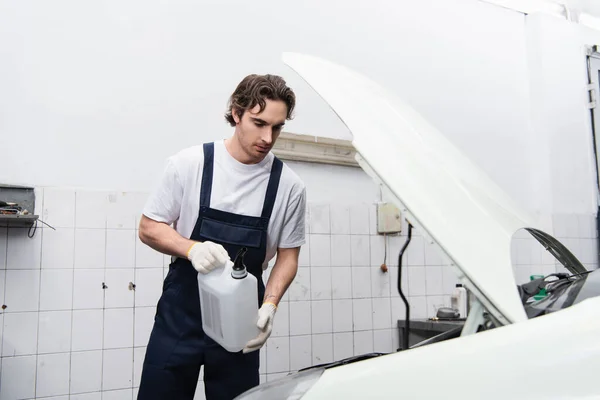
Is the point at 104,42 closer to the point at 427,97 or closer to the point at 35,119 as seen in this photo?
the point at 35,119

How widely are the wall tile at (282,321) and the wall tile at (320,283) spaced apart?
0.60ft

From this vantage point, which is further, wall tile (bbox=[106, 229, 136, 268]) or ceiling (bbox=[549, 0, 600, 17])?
ceiling (bbox=[549, 0, 600, 17])

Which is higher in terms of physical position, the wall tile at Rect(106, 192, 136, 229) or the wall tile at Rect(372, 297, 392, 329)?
the wall tile at Rect(106, 192, 136, 229)

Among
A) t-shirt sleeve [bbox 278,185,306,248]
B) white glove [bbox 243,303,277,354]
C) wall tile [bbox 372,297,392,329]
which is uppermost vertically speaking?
t-shirt sleeve [bbox 278,185,306,248]

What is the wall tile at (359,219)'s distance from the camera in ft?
10.9

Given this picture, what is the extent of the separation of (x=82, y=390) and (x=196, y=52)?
1.78 meters

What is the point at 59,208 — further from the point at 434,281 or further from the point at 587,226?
the point at 587,226

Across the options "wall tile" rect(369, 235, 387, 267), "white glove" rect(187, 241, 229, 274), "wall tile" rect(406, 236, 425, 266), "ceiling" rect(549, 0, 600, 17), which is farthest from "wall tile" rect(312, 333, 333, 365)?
"ceiling" rect(549, 0, 600, 17)

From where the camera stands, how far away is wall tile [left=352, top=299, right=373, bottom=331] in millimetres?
3256

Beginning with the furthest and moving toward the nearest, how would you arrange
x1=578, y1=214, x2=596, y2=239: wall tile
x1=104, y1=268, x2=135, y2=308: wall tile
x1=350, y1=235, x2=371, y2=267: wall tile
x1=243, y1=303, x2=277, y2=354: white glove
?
→ x1=578, y1=214, x2=596, y2=239: wall tile
x1=350, y1=235, x2=371, y2=267: wall tile
x1=104, y1=268, x2=135, y2=308: wall tile
x1=243, y1=303, x2=277, y2=354: white glove

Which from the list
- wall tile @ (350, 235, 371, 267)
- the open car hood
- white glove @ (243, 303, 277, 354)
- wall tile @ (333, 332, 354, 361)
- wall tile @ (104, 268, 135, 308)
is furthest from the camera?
wall tile @ (350, 235, 371, 267)

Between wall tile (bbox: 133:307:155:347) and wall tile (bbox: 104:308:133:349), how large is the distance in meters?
0.02

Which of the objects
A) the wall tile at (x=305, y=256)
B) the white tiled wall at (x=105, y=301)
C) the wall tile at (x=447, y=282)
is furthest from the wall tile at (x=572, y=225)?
the wall tile at (x=305, y=256)

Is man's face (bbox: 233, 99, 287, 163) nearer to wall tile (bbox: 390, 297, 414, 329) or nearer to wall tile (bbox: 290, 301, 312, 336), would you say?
wall tile (bbox: 290, 301, 312, 336)
